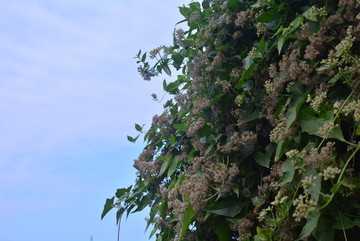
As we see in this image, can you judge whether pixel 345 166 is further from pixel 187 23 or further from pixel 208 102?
pixel 187 23

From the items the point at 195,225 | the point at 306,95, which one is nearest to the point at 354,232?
the point at 306,95

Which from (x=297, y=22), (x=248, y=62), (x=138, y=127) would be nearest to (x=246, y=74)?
(x=248, y=62)

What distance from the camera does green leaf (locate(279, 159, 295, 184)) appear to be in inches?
31.1

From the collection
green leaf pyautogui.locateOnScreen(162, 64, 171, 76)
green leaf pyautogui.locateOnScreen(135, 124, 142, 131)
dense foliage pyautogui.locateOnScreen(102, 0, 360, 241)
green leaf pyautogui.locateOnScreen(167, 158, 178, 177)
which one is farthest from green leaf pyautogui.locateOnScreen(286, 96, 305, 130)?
green leaf pyautogui.locateOnScreen(135, 124, 142, 131)

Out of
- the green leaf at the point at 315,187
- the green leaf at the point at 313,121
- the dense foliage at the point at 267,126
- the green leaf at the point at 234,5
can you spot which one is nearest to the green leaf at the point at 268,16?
the dense foliage at the point at 267,126

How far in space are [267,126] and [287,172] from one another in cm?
18

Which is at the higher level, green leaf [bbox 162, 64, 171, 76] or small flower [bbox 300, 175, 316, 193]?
green leaf [bbox 162, 64, 171, 76]

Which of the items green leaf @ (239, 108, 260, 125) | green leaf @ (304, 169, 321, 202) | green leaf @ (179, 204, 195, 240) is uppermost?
green leaf @ (239, 108, 260, 125)

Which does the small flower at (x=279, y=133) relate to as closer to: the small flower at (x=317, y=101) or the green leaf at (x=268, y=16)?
the small flower at (x=317, y=101)

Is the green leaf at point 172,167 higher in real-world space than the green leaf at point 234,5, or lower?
lower

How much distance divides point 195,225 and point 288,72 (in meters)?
0.39

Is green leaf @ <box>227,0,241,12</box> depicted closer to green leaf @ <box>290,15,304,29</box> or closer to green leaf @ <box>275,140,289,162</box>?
green leaf @ <box>290,15,304,29</box>

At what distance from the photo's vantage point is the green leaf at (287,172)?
31.1 inches

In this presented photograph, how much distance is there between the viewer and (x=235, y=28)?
3.50ft
